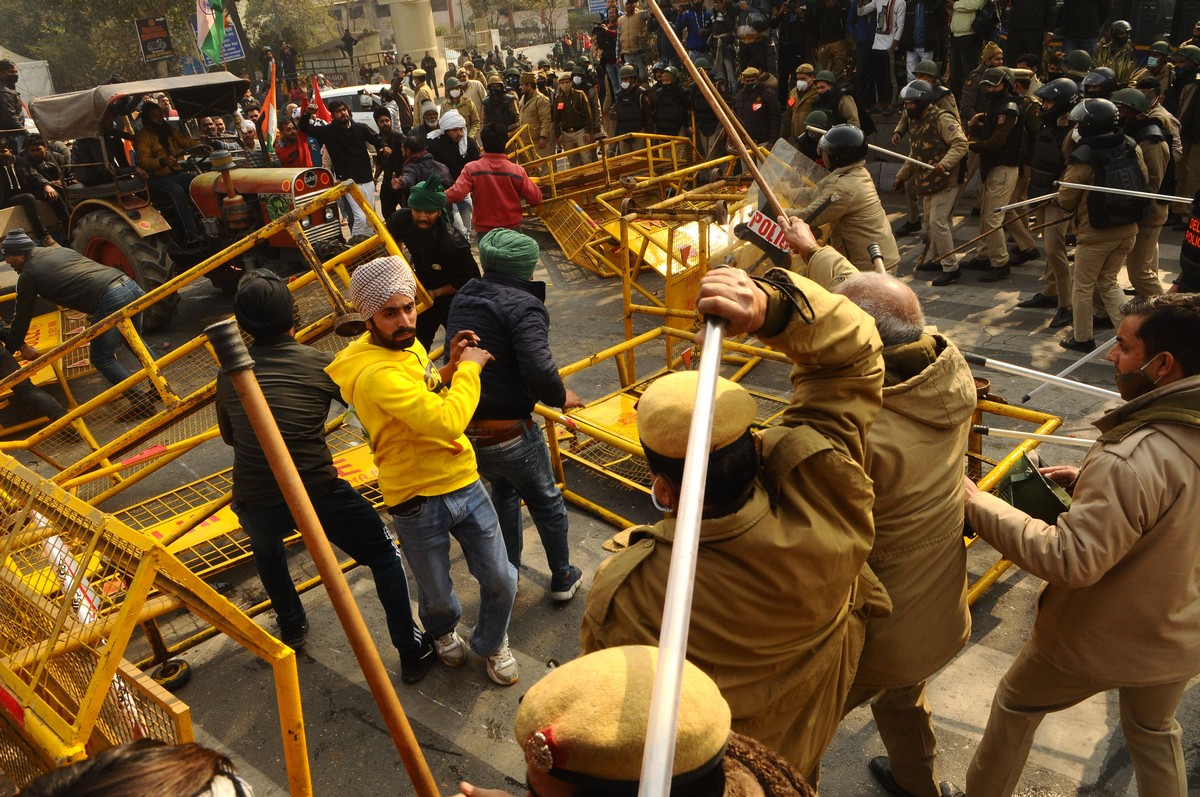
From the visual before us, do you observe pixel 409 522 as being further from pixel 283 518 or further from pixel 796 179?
pixel 796 179

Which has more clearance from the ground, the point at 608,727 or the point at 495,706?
the point at 608,727

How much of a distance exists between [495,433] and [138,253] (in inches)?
273

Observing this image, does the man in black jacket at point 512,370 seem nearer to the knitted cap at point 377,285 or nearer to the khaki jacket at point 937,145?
the knitted cap at point 377,285

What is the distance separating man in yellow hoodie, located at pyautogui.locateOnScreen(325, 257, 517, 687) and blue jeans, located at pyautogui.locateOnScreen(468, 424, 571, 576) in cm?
36

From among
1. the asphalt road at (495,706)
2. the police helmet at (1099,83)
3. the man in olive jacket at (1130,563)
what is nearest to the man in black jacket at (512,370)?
the asphalt road at (495,706)

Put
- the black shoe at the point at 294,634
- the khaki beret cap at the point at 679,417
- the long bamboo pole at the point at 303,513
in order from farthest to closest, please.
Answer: the black shoe at the point at 294,634, the khaki beret cap at the point at 679,417, the long bamboo pole at the point at 303,513

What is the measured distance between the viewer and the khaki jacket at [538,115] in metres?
13.6

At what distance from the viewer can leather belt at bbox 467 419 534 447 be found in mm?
3896

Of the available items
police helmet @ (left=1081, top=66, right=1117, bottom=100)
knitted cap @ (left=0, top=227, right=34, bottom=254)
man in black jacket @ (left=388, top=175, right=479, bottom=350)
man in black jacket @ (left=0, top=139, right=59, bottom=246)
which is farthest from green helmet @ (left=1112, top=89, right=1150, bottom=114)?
man in black jacket @ (left=0, top=139, right=59, bottom=246)

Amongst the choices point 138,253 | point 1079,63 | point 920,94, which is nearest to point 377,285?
point 920,94

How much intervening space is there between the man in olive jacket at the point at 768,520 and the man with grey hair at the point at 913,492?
30 centimetres

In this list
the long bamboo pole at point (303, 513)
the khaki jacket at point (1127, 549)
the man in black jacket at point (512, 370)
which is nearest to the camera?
the long bamboo pole at point (303, 513)

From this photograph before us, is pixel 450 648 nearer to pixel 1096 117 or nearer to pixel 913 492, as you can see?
pixel 913 492

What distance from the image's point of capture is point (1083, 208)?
6.37m
